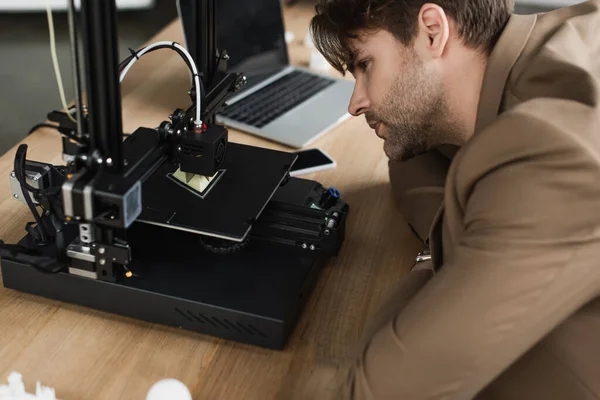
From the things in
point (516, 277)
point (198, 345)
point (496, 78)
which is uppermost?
point (496, 78)

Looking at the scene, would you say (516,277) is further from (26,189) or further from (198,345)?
(26,189)

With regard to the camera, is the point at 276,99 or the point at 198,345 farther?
the point at 276,99

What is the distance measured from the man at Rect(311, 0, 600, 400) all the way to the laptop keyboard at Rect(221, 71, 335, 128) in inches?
20.5

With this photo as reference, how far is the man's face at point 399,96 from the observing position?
1.06 m

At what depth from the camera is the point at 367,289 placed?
110 cm

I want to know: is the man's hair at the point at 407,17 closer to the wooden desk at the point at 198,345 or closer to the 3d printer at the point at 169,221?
the 3d printer at the point at 169,221

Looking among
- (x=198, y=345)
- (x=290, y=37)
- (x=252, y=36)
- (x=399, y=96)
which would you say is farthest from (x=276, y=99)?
(x=198, y=345)

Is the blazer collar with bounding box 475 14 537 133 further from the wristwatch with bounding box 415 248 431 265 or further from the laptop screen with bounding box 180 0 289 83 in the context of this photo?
the laptop screen with bounding box 180 0 289 83

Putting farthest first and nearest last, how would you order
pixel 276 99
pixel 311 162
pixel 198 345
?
pixel 276 99, pixel 311 162, pixel 198 345

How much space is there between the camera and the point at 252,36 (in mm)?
1766

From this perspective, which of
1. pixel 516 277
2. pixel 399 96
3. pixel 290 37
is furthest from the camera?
pixel 290 37

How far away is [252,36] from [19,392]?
3.77ft

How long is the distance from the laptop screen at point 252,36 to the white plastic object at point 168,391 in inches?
38.8

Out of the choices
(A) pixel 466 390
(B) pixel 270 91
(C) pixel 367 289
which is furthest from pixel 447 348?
(B) pixel 270 91
